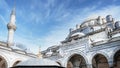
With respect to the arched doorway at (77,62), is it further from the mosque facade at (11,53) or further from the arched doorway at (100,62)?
the mosque facade at (11,53)

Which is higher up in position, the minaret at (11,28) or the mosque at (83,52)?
the minaret at (11,28)

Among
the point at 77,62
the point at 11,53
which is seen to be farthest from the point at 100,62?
the point at 11,53

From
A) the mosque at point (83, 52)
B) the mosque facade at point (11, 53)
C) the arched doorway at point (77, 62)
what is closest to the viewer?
the mosque at point (83, 52)

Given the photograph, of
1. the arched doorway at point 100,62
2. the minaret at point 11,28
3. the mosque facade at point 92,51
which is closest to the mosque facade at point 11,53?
the minaret at point 11,28

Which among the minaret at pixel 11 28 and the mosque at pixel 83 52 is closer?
the mosque at pixel 83 52

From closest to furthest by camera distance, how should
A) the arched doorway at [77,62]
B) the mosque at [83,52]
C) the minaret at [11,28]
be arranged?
the mosque at [83,52], the arched doorway at [77,62], the minaret at [11,28]

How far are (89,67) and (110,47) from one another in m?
3.28

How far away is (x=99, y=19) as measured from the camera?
96.2 feet

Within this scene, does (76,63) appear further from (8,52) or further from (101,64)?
(8,52)

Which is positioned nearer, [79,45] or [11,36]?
[79,45]

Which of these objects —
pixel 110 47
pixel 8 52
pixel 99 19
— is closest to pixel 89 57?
pixel 110 47

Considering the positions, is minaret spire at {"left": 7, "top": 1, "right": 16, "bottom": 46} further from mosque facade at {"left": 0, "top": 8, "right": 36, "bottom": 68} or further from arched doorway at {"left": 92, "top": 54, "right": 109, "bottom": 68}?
arched doorway at {"left": 92, "top": 54, "right": 109, "bottom": 68}

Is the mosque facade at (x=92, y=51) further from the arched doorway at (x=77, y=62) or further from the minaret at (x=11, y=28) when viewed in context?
the minaret at (x=11, y=28)

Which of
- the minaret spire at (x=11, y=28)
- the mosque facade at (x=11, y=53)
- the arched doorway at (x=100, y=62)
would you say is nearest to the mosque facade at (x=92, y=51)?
the arched doorway at (x=100, y=62)
